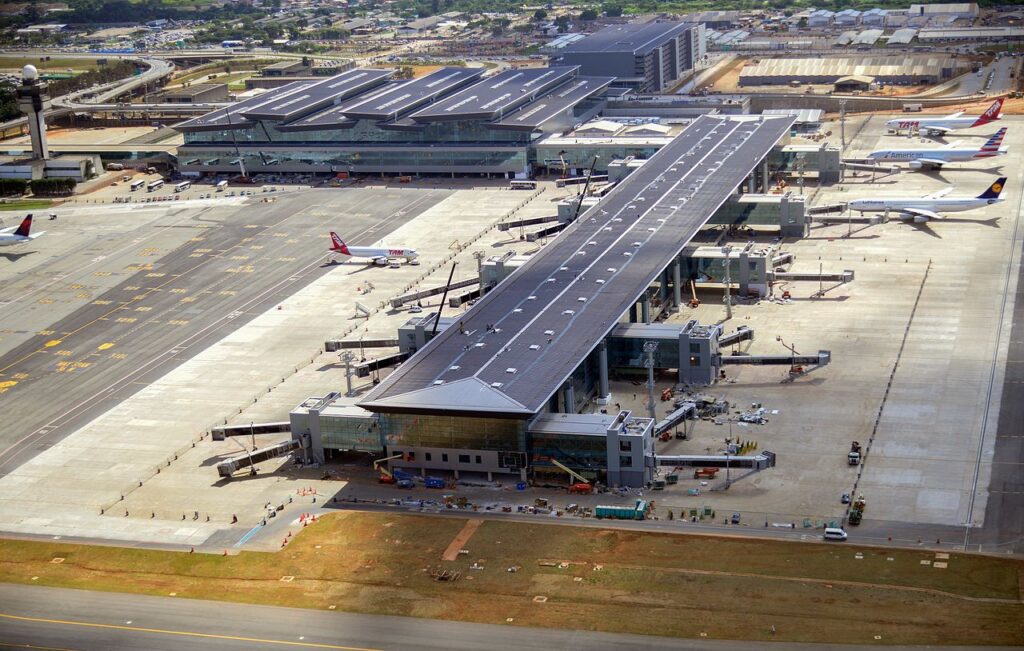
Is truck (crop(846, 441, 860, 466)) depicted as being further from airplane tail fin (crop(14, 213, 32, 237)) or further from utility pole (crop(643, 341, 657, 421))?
airplane tail fin (crop(14, 213, 32, 237))

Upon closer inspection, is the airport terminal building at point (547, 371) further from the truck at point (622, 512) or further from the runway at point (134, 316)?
the runway at point (134, 316)

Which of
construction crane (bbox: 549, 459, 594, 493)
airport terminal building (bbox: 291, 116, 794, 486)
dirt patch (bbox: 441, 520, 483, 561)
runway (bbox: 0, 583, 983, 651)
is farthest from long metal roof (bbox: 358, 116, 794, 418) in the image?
runway (bbox: 0, 583, 983, 651)

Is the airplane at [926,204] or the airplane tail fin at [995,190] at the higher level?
the airplane tail fin at [995,190]

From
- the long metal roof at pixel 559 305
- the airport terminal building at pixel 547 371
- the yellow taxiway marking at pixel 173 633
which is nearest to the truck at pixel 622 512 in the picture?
the airport terminal building at pixel 547 371

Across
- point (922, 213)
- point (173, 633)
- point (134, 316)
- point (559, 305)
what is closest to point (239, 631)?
point (173, 633)

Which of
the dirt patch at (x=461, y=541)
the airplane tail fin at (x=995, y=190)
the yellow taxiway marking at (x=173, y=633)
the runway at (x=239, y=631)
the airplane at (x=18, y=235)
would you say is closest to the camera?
the runway at (x=239, y=631)

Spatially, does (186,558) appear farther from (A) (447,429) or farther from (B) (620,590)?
(B) (620,590)

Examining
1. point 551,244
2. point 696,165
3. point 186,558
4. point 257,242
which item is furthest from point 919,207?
point 186,558

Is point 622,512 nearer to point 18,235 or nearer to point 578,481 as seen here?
point 578,481
